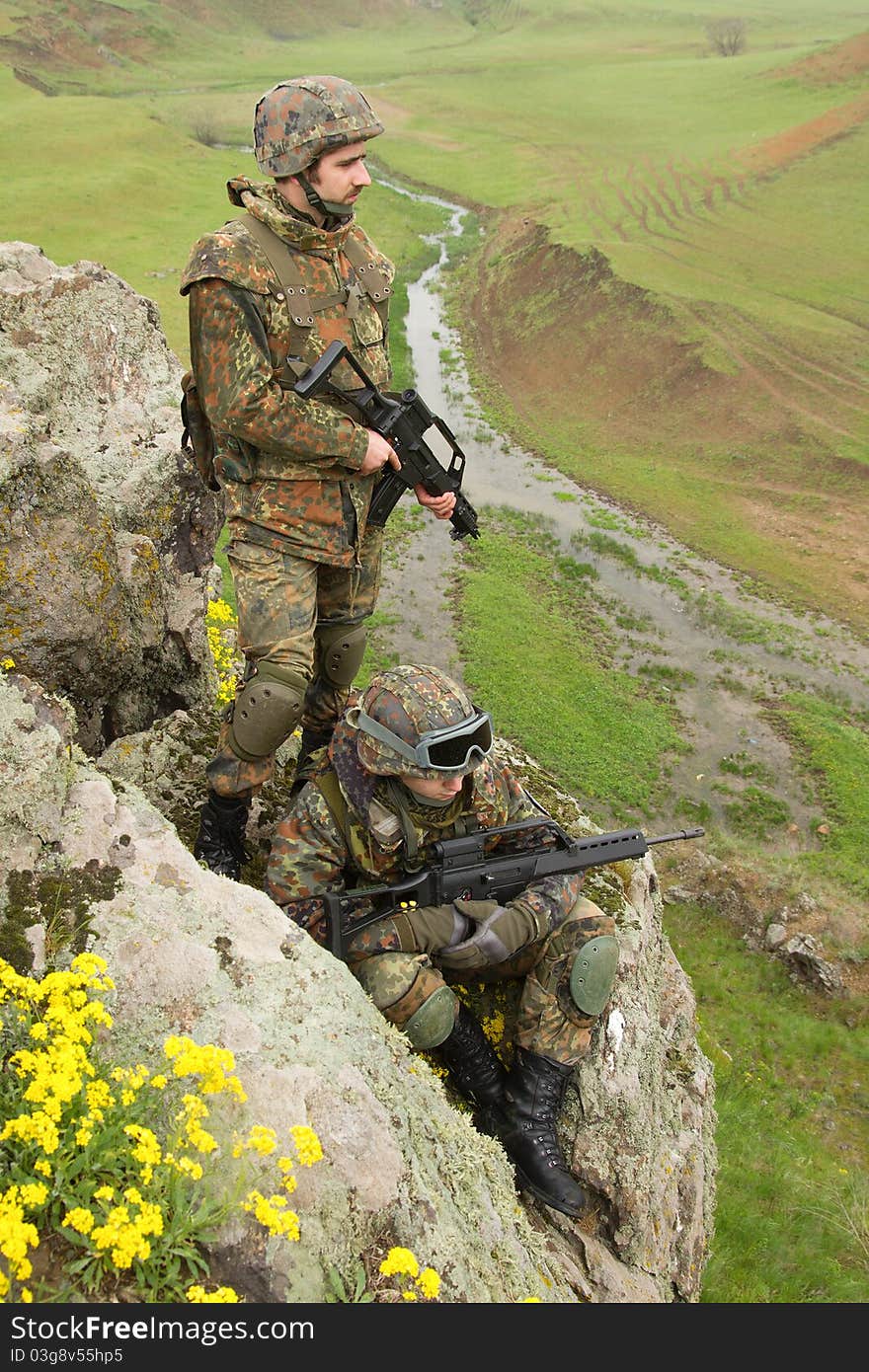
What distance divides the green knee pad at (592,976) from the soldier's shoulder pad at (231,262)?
14.0 ft

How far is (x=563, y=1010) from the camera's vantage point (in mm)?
6125

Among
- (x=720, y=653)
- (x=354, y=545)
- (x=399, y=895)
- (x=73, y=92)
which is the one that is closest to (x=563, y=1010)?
(x=399, y=895)

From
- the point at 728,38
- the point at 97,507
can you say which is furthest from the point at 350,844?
the point at 728,38

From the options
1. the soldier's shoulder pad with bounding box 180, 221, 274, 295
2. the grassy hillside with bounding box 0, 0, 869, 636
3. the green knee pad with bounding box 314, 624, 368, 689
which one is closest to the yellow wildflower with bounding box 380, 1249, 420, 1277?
the green knee pad with bounding box 314, 624, 368, 689

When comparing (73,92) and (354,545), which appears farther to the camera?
(73,92)

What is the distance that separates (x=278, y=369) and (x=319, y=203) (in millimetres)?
965

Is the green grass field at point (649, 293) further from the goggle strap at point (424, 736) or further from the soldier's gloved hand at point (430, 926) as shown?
the goggle strap at point (424, 736)

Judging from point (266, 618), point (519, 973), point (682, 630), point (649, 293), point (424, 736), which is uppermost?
point (266, 618)

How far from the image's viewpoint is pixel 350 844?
597 cm

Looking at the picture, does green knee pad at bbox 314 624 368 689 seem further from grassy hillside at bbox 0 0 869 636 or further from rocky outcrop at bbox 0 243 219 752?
grassy hillside at bbox 0 0 869 636

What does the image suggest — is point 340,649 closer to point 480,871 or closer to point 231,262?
point 480,871

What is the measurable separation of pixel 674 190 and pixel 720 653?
41.4m

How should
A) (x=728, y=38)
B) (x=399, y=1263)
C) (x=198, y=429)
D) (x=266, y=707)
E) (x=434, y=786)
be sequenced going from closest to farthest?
(x=399, y=1263)
(x=434, y=786)
(x=266, y=707)
(x=198, y=429)
(x=728, y=38)
